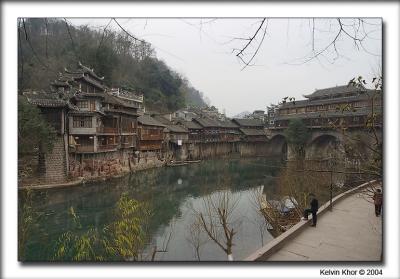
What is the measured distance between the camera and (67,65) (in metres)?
23.9

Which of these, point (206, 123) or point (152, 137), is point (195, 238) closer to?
point (152, 137)

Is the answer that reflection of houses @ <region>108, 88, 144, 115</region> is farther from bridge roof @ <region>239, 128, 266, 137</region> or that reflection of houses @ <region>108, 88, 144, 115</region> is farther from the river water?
bridge roof @ <region>239, 128, 266, 137</region>

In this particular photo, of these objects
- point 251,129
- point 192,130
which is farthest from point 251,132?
point 192,130

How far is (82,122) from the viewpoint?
20.5 metres

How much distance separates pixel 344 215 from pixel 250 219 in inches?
167

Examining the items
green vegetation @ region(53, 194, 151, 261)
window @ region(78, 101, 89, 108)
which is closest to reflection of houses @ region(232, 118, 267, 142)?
window @ region(78, 101, 89, 108)

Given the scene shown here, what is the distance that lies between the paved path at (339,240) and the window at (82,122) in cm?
1754

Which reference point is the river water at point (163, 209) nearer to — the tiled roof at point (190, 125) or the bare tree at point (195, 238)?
the bare tree at point (195, 238)

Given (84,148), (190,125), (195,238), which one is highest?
(190,125)

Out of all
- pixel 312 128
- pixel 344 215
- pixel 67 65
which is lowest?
pixel 344 215

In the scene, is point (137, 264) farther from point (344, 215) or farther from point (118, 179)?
point (118, 179)

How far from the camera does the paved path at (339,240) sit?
5180mm

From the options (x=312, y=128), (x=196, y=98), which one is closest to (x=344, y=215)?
(x=312, y=128)

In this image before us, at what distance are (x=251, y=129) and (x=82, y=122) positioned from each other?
23.9 meters
